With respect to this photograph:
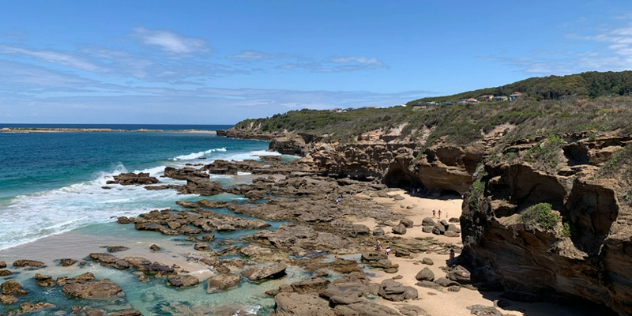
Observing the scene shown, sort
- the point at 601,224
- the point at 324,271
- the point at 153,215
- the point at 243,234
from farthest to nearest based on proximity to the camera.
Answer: the point at 153,215, the point at 243,234, the point at 324,271, the point at 601,224

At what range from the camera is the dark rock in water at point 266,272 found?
49.5 feet

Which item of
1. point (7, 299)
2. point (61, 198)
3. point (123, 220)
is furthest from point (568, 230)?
point (61, 198)

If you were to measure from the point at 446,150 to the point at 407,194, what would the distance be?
5072 millimetres

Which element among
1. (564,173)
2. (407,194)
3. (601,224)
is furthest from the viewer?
(407,194)

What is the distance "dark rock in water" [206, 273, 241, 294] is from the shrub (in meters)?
9.58

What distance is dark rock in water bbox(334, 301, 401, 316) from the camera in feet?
38.8

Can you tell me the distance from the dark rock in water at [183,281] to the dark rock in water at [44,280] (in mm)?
4048

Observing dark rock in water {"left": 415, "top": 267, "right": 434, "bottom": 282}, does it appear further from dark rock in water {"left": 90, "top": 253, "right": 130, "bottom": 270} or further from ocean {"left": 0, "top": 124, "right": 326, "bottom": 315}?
dark rock in water {"left": 90, "top": 253, "right": 130, "bottom": 270}

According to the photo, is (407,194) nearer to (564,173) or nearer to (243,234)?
(243,234)

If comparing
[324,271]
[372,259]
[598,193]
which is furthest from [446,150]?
[598,193]

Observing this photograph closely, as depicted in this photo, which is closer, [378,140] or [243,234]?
[243,234]

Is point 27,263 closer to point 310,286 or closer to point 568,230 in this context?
point 310,286

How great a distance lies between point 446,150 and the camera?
88.3 ft

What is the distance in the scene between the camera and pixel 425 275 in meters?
14.7
